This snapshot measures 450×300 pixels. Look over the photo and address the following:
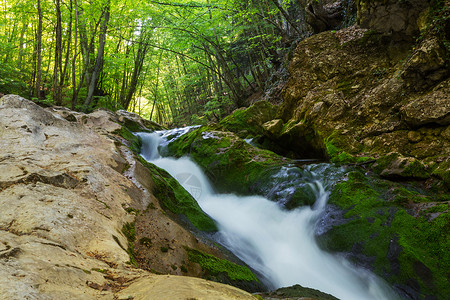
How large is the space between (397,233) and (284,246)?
215cm

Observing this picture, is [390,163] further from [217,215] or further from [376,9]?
[376,9]

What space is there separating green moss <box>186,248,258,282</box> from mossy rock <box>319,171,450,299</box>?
216 centimetres

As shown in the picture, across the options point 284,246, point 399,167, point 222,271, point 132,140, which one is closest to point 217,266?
point 222,271

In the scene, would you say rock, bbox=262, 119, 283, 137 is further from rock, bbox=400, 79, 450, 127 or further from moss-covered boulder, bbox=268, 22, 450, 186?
rock, bbox=400, 79, 450, 127

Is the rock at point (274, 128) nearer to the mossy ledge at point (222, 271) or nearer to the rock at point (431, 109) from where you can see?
the rock at point (431, 109)

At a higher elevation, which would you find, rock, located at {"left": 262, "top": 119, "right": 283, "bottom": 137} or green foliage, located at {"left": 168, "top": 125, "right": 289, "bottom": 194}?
rock, located at {"left": 262, "top": 119, "right": 283, "bottom": 137}

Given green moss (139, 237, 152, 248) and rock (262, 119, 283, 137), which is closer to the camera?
green moss (139, 237, 152, 248)

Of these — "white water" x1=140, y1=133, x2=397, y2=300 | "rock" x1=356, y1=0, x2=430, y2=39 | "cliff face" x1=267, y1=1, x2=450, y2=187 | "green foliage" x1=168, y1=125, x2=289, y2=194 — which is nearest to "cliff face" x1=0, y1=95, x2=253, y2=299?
"white water" x1=140, y1=133, x2=397, y2=300

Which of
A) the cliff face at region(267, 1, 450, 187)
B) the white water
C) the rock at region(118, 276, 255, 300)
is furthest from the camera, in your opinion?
the cliff face at region(267, 1, 450, 187)

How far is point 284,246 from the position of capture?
545 cm

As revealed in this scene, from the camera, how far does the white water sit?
4.31 meters

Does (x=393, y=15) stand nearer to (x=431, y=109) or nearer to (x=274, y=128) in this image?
(x=431, y=109)

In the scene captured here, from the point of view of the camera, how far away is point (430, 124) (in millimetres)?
5605

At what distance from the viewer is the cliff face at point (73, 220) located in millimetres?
1410
